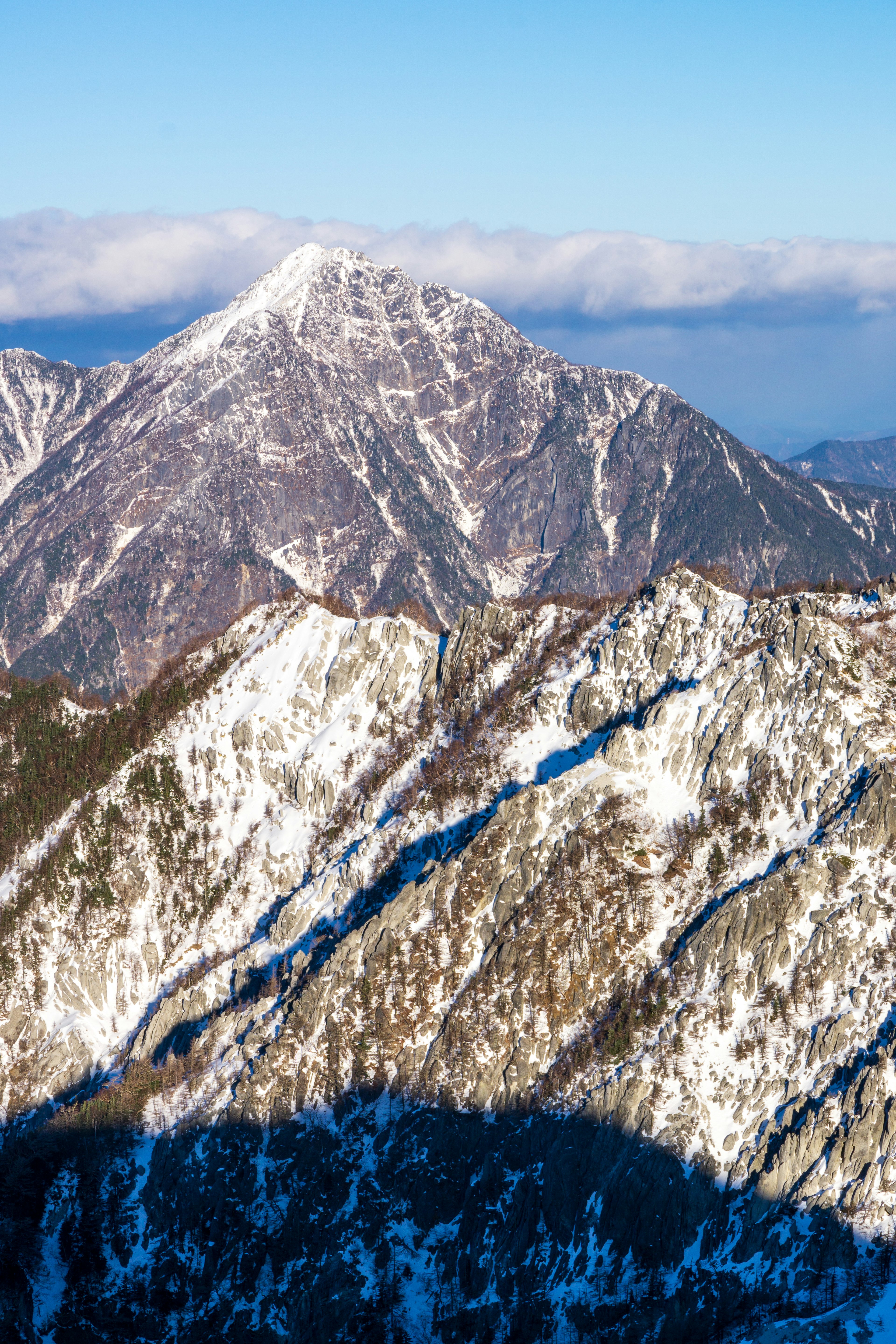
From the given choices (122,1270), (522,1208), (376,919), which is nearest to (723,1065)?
(522,1208)

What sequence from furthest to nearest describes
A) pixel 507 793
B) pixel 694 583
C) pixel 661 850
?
pixel 694 583
pixel 507 793
pixel 661 850

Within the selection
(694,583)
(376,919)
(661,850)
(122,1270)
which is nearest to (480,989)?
(376,919)

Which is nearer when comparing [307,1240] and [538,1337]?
[538,1337]

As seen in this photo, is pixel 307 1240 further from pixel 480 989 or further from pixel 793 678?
pixel 793 678

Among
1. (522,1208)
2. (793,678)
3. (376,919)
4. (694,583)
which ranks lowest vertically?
(522,1208)

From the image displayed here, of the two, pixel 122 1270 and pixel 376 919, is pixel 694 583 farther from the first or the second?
pixel 122 1270

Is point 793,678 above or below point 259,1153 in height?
above

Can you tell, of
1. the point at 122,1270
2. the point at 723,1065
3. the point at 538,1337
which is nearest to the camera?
the point at 538,1337
